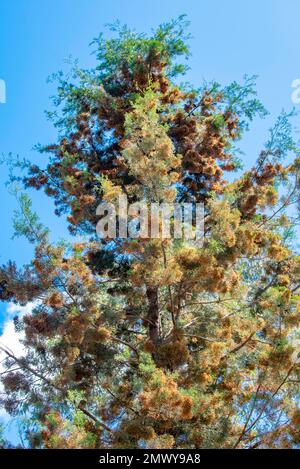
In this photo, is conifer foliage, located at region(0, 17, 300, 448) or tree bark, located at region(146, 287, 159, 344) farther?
tree bark, located at region(146, 287, 159, 344)

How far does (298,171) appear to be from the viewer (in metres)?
10.2

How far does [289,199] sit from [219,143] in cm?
184

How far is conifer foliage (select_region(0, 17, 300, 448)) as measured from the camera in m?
7.49

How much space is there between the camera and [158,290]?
942cm

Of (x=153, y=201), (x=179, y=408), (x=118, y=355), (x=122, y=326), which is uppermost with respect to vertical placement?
(x=153, y=201)

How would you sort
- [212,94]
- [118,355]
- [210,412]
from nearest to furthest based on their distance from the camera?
[210,412]
[118,355]
[212,94]

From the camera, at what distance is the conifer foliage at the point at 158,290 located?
749cm

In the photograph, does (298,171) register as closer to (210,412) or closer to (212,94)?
(212,94)

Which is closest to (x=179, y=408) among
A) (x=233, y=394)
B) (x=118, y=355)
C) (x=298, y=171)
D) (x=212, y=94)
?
(x=233, y=394)

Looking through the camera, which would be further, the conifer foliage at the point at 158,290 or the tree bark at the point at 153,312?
the tree bark at the point at 153,312
